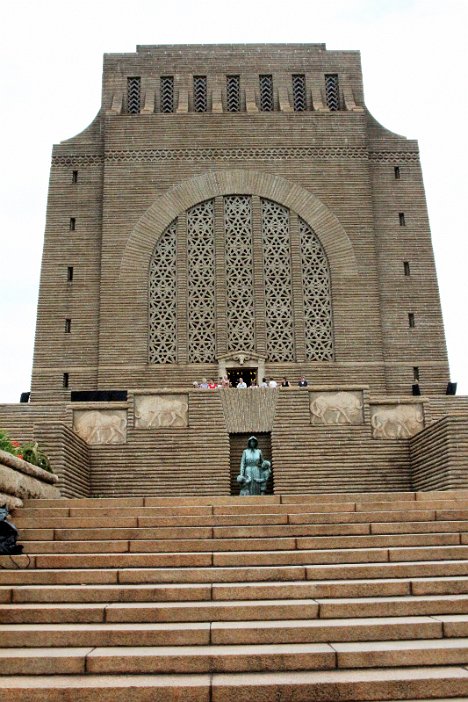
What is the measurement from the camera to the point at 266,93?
25.8 meters

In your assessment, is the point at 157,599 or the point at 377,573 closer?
the point at 157,599

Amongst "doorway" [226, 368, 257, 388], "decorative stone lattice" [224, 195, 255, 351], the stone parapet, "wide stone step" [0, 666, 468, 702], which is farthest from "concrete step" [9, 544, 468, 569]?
"decorative stone lattice" [224, 195, 255, 351]

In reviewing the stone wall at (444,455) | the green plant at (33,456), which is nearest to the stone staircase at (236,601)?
the green plant at (33,456)

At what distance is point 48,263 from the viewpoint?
2378cm

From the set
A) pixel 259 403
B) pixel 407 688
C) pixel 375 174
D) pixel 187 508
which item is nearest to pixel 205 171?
pixel 375 174

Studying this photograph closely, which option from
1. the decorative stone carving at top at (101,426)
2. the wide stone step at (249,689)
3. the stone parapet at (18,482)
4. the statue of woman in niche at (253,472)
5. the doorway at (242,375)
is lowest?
the wide stone step at (249,689)

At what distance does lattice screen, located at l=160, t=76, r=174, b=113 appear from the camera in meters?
25.5

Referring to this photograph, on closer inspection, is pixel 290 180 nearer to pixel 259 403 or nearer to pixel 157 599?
pixel 259 403

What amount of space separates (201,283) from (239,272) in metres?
1.20

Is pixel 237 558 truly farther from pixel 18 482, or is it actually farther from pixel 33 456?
pixel 33 456

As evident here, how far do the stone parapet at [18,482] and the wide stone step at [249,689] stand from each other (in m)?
3.91

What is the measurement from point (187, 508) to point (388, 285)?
1655cm

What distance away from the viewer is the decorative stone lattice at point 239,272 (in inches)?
903

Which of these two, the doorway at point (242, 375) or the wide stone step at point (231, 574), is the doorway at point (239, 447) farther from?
the wide stone step at point (231, 574)
